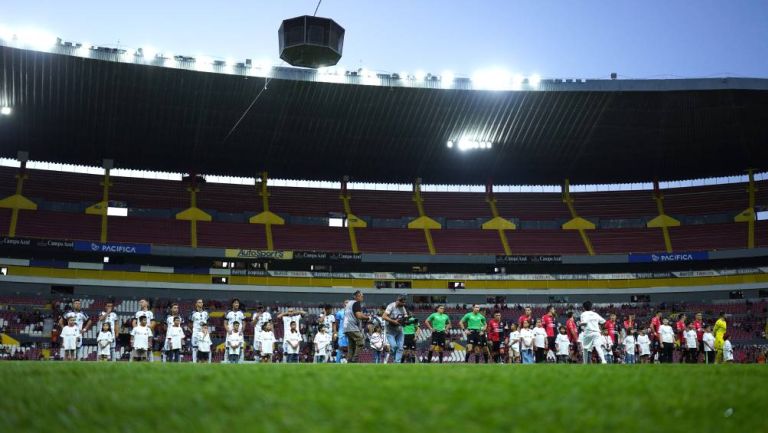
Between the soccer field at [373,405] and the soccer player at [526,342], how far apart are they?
1525 centimetres

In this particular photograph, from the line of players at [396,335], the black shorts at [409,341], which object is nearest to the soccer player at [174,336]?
the line of players at [396,335]

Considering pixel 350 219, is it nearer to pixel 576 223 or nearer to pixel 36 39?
pixel 576 223

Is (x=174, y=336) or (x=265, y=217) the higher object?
(x=265, y=217)

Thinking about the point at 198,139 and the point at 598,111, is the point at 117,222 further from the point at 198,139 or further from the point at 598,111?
the point at 598,111

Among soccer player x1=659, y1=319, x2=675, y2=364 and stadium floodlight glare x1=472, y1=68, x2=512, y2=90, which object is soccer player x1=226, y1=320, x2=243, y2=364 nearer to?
soccer player x1=659, y1=319, x2=675, y2=364

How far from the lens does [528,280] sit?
50875 millimetres

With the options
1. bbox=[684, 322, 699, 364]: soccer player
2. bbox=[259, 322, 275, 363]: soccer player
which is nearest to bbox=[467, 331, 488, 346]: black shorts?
bbox=[259, 322, 275, 363]: soccer player

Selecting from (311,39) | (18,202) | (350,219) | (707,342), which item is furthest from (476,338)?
(18,202)

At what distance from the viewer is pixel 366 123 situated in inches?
1870

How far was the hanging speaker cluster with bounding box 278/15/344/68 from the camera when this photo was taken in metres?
32.5

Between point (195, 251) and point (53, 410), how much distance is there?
147ft

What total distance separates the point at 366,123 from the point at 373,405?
142 ft

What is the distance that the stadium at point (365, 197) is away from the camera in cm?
4138

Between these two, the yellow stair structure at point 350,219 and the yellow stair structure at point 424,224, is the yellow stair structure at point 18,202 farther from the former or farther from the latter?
the yellow stair structure at point 424,224
